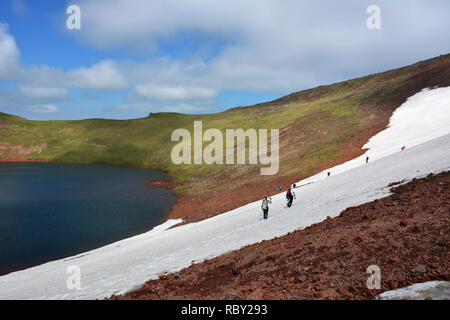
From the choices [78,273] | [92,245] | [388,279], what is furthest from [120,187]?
[388,279]

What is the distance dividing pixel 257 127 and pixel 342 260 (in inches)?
4056

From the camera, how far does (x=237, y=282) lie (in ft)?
35.2

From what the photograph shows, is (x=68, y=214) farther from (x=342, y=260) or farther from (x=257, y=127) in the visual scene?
(x=257, y=127)

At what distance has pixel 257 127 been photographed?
365 feet

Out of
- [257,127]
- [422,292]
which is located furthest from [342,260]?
[257,127]

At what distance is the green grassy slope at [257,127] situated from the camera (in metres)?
58.8

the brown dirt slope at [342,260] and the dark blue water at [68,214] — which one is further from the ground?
the brown dirt slope at [342,260]

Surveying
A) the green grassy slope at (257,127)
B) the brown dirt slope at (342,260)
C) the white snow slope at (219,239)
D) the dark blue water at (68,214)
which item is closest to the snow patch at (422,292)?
the brown dirt slope at (342,260)

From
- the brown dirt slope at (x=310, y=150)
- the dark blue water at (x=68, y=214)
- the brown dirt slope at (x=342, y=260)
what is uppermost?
the brown dirt slope at (x=310, y=150)

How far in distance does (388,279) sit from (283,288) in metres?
3.10

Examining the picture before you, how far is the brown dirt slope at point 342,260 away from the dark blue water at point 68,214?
84.3ft

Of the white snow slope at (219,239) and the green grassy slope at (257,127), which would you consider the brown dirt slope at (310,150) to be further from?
the white snow slope at (219,239)
